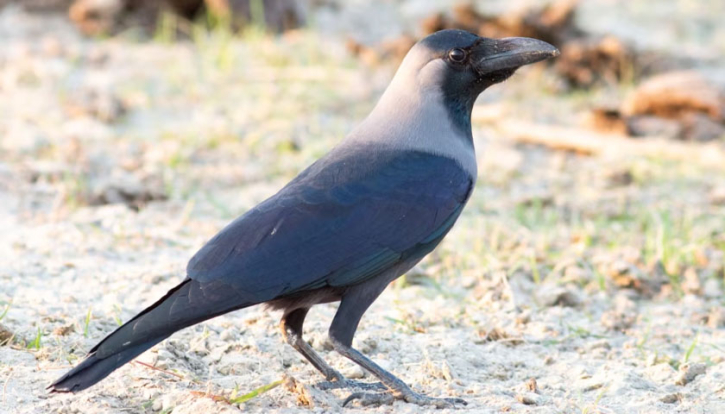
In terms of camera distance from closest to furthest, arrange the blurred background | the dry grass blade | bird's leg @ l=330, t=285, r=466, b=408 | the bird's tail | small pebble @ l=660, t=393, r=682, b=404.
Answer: the bird's tail, the dry grass blade, bird's leg @ l=330, t=285, r=466, b=408, small pebble @ l=660, t=393, r=682, b=404, the blurred background

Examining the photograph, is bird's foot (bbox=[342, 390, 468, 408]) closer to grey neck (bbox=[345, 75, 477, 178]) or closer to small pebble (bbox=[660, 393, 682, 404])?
small pebble (bbox=[660, 393, 682, 404])

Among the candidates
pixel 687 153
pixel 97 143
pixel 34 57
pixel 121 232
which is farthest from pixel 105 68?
pixel 687 153

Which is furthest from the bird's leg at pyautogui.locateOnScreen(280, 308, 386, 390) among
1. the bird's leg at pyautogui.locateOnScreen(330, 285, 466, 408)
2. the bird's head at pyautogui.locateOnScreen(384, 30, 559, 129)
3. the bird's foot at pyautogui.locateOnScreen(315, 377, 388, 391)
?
the bird's head at pyautogui.locateOnScreen(384, 30, 559, 129)

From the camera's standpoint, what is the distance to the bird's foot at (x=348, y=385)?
363 centimetres

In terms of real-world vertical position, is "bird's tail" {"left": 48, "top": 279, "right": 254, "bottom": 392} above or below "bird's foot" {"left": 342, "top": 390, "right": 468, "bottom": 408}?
above

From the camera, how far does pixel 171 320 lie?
3178 millimetres

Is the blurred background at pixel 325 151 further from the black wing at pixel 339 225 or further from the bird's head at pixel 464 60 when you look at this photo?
the bird's head at pixel 464 60

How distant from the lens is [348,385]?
369 centimetres

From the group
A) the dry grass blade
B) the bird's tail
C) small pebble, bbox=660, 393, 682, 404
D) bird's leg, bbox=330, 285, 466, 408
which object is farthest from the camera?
small pebble, bbox=660, 393, 682, 404

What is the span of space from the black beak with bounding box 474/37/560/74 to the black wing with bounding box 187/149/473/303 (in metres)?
0.44

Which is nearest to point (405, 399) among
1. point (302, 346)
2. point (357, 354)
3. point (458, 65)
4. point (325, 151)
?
point (357, 354)

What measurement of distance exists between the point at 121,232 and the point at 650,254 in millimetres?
2583

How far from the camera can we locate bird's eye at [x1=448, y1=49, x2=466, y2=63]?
3.95 meters

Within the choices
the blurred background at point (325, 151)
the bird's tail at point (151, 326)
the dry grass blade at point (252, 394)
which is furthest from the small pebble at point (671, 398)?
the bird's tail at point (151, 326)
